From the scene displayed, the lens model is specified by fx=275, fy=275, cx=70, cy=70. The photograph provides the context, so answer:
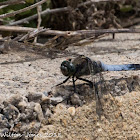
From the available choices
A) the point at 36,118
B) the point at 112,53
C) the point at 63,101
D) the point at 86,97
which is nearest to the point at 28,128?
the point at 36,118

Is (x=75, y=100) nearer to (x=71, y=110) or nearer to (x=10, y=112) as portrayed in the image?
(x=71, y=110)

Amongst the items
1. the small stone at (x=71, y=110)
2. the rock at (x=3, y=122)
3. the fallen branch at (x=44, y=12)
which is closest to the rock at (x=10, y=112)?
the rock at (x=3, y=122)

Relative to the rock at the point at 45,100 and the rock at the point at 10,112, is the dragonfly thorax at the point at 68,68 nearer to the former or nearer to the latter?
the rock at the point at 45,100

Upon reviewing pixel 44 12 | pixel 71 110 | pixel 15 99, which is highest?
pixel 44 12

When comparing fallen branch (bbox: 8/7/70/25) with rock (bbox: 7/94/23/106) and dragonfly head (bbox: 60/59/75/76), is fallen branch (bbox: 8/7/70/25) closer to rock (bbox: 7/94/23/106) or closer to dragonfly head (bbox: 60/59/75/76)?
dragonfly head (bbox: 60/59/75/76)

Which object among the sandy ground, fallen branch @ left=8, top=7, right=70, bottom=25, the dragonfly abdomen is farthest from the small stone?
fallen branch @ left=8, top=7, right=70, bottom=25

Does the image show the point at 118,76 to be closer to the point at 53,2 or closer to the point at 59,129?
the point at 59,129

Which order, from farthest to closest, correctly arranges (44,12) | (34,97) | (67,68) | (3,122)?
(44,12) → (67,68) → (34,97) → (3,122)

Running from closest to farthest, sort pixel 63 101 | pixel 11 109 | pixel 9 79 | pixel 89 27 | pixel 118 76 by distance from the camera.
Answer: pixel 11 109
pixel 63 101
pixel 9 79
pixel 118 76
pixel 89 27

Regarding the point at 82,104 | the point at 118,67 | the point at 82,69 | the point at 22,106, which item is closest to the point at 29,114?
the point at 22,106
